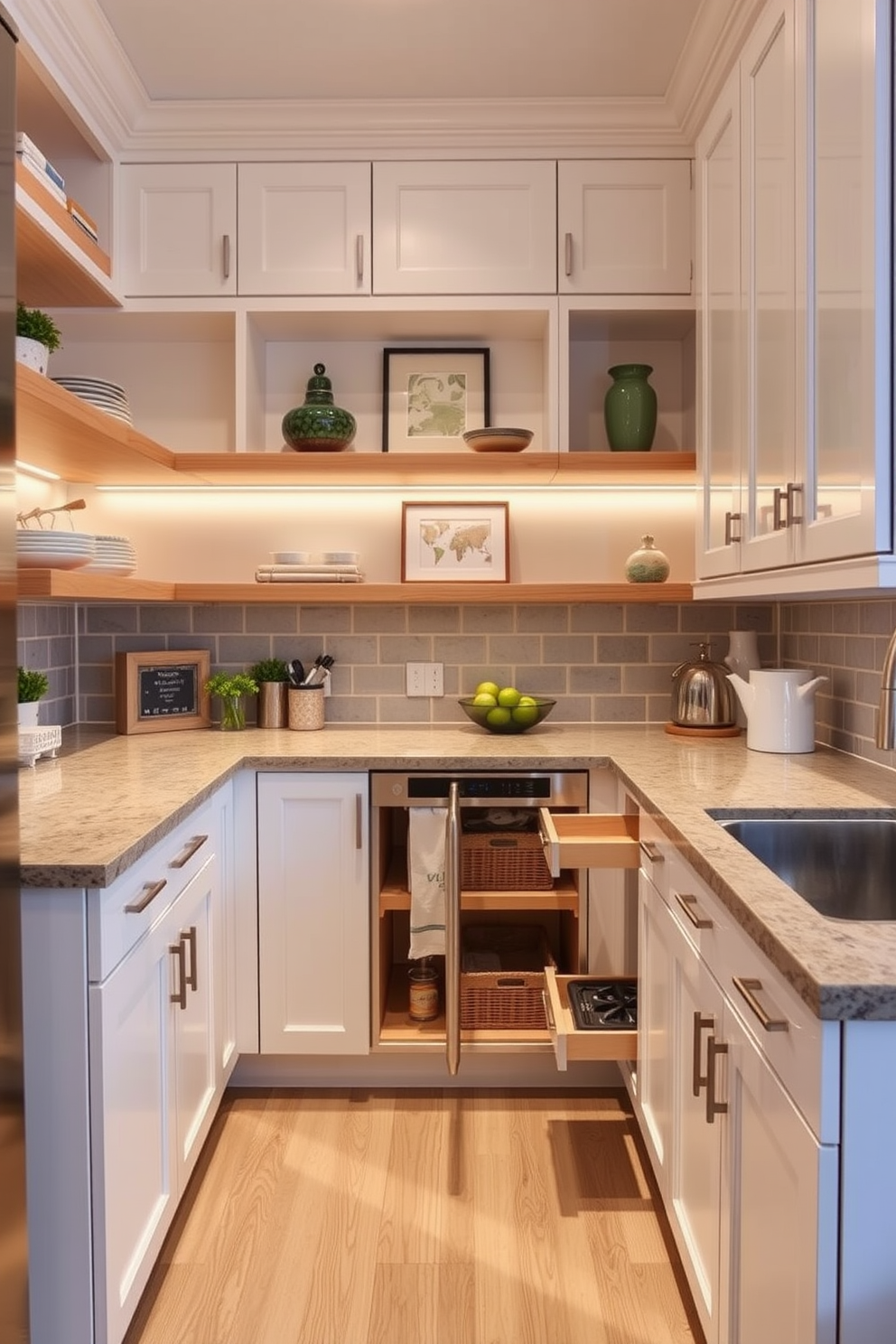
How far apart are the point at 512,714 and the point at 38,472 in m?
1.47

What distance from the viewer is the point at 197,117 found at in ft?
8.83

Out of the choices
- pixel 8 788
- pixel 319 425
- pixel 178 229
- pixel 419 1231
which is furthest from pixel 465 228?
pixel 419 1231

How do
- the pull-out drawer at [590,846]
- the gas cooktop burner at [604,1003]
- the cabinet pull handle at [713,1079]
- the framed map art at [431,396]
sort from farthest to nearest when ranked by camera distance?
the framed map art at [431,396] → the gas cooktop burner at [604,1003] → the pull-out drawer at [590,846] → the cabinet pull handle at [713,1079]

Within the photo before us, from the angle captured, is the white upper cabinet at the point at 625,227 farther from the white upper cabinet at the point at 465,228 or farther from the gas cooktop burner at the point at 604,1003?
the gas cooktop burner at the point at 604,1003

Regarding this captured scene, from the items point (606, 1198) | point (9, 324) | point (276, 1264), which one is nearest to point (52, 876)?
point (9, 324)

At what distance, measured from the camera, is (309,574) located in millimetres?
2854

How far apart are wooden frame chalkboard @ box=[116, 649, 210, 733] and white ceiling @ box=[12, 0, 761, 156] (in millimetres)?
1390

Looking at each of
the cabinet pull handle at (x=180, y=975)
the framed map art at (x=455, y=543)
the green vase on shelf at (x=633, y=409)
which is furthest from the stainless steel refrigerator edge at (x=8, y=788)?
the green vase on shelf at (x=633, y=409)

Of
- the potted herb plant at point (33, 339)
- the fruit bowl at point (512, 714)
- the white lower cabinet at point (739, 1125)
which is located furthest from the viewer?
the fruit bowl at point (512, 714)

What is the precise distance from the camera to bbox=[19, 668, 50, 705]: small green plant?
2.34m

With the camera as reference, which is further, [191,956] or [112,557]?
[112,557]

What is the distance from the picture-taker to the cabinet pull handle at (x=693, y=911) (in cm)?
153

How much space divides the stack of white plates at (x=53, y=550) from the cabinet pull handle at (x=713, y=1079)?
5.03ft

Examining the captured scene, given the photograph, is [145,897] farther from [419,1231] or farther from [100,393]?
[100,393]
